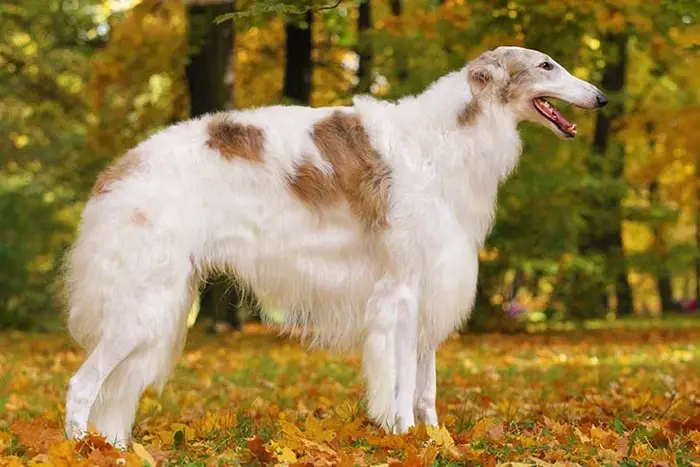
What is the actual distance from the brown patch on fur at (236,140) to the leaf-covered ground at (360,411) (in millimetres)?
1344

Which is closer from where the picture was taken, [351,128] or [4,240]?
[351,128]

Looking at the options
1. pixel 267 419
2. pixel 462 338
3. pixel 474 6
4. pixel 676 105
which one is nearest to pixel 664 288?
pixel 676 105

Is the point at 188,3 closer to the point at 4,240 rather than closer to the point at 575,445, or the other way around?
the point at 4,240

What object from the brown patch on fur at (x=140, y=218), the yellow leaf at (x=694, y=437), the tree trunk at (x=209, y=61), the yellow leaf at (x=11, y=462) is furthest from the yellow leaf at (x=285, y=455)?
the tree trunk at (x=209, y=61)

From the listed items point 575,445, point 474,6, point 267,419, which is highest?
point 474,6

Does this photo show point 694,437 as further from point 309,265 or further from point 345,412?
point 309,265

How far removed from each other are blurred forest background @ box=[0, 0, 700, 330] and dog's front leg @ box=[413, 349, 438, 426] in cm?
398

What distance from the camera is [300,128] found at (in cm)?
508

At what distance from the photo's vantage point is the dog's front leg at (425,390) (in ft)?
17.3

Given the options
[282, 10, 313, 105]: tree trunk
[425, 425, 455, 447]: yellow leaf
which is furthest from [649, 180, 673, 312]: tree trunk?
[425, 425, 455, 447]: yellow leaf

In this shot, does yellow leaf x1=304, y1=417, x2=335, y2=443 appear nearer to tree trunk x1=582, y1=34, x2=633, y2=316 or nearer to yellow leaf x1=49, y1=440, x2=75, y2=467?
yellow leaf x1=49, y1=440, x2=75, y2=467

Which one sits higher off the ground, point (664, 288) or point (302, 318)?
point (302, 318)

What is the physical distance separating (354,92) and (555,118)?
905cm

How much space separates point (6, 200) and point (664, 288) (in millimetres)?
19404
